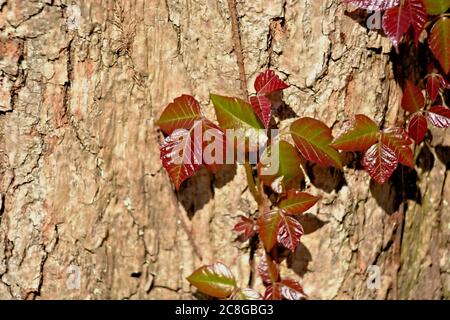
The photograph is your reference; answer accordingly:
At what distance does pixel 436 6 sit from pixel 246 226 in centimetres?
75

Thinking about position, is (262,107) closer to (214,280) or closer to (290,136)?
(290,136)

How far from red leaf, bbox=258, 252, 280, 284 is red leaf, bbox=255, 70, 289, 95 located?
0.48 meters

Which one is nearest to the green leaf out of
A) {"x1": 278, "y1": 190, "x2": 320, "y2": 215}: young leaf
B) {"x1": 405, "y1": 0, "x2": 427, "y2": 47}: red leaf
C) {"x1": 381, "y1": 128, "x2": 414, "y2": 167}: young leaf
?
{"x1": 278, "y1": 190, "x2": 320, "y2": 215}: young leaf

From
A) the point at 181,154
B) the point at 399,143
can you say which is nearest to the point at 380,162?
the point at 399,143

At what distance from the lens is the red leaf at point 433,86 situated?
1534mm

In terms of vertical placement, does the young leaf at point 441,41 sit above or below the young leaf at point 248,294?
above

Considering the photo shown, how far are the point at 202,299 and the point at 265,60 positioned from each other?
2.40ft

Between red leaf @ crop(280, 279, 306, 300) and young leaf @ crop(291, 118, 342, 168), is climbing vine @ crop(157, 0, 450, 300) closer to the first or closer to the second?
young leaf @ crop(291, 118, 342, 168)

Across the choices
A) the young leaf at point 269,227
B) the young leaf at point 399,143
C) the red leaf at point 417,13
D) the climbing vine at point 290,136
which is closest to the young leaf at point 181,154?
the climbing vine at point 290,136

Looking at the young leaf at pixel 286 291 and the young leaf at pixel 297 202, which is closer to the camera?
the young leaf at pixel 297 202

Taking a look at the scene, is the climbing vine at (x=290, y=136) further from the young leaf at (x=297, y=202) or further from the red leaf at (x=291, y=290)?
the red leaf at (x=291, y=290)

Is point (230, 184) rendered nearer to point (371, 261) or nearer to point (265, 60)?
point (265, 60)

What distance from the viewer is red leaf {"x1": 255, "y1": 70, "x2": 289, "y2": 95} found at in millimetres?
1436

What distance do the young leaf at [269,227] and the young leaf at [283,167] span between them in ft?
0.24
